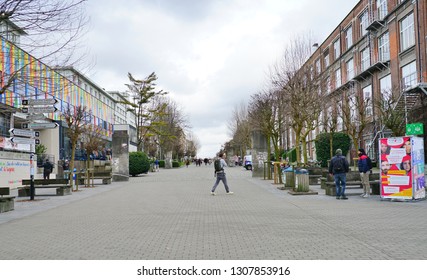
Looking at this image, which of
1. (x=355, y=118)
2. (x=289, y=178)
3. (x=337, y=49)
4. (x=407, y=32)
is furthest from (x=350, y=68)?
(x=289, y=178)

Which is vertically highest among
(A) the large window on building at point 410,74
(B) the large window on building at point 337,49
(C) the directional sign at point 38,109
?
(B) the large window on building at point 337,49

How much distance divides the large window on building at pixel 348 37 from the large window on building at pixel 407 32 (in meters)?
11.7

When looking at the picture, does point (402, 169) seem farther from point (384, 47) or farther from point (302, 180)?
point (384, 47)

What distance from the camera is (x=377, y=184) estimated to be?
1652 cm

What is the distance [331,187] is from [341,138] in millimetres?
25334

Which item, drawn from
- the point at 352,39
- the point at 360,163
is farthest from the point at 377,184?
the point at 352,39

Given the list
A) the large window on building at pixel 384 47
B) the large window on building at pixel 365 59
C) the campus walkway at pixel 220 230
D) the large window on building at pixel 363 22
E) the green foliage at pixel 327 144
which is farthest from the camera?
the large window on building at pixel 363 22

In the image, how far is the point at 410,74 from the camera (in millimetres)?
32000

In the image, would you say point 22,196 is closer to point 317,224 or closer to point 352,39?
point 317,224

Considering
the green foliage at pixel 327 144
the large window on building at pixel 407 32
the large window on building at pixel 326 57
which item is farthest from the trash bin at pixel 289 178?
the large window on building at pixel 326 57

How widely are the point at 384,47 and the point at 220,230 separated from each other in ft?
109

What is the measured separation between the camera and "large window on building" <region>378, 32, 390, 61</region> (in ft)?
119

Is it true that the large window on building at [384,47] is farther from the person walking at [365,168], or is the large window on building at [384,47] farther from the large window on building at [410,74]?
the person walking at [365,168]

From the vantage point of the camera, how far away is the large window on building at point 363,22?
41175mm
